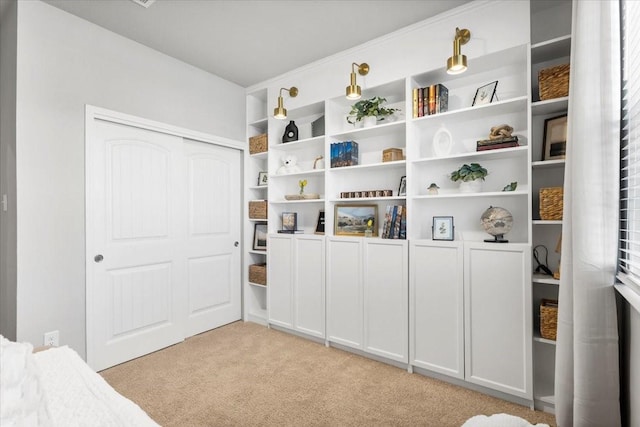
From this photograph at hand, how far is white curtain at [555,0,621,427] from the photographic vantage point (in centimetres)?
121

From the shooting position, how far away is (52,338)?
231cm

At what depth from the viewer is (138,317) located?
111 inches

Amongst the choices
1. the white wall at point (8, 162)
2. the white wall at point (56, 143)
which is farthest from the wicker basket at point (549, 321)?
the white wall at point (8, 162)

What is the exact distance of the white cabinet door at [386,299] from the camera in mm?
2521

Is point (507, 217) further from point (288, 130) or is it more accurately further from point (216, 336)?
point (216, 336)

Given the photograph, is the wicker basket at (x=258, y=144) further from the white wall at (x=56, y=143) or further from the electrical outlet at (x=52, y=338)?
the electrical outlet at (x=52, y=338)

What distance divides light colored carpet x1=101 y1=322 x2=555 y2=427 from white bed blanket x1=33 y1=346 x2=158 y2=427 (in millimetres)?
922

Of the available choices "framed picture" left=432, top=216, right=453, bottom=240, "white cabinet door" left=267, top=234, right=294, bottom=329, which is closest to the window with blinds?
"framed picture" left=432, top=216, right=453, bottom=240

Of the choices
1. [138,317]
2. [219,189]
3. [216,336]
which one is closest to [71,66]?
[219,189]

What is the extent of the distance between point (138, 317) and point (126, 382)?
1.91 feet

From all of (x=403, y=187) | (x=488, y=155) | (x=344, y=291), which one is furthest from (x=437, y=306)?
(x=488, y=155)

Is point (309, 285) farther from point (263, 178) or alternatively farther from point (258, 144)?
point (258, 144)

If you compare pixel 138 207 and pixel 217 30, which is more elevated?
pixel 217 30

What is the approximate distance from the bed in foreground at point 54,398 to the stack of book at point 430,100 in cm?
243
